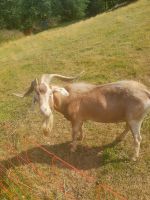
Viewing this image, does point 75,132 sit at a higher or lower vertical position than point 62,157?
higher

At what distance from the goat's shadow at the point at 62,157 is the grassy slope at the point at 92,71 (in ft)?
0.06

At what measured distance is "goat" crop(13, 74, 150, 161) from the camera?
6910 mm

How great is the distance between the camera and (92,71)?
39.6 feet

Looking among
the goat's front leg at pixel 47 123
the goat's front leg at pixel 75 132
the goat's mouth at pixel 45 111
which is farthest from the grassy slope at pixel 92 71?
the goat's mouth at pixel 45 111

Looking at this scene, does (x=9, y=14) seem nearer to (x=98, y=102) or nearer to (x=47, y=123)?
(x=98, y=102)

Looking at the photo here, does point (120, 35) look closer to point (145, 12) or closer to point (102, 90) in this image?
point (145, 12)

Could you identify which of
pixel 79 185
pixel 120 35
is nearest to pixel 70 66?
pixel 120 35

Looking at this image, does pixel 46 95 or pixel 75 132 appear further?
pixel 75 132

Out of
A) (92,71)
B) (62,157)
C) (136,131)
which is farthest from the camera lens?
(92,71)

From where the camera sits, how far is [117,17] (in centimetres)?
1873

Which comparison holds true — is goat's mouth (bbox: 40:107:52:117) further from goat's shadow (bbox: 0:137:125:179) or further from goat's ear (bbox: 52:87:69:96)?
goat's shadow (bbox: 0:137:125:179)

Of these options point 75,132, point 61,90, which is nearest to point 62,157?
point 75,132

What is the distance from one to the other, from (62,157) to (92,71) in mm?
4542

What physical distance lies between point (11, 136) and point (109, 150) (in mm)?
2395
